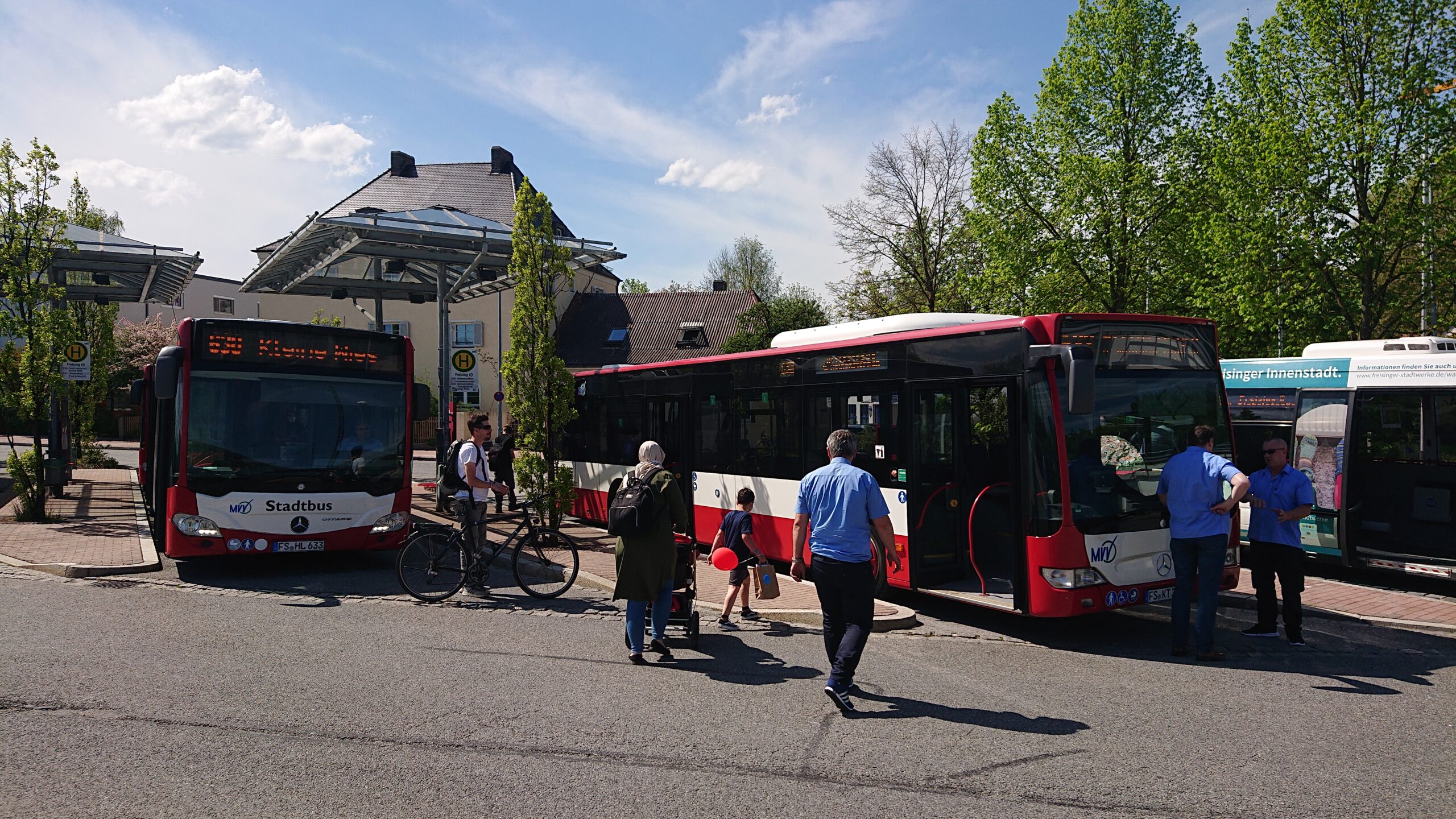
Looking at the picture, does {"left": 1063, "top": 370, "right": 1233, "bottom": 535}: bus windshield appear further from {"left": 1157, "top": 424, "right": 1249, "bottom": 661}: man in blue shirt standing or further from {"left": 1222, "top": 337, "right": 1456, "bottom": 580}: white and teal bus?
{"left": 1222, "top": 337, "right": 1456, "bottom": 580}: white and teal bus

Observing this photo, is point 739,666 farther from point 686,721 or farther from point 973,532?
point 973,532

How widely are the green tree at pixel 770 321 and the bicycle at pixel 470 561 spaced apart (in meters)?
35.1

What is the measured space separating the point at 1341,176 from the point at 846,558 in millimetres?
17526

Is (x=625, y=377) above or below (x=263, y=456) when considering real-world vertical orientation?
above

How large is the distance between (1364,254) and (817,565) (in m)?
17.3

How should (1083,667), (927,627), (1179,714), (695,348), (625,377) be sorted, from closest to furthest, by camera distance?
(1179,714)
(1083,667)
(927,627)
(625,377)
(695,348)

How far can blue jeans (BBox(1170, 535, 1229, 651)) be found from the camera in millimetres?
7539

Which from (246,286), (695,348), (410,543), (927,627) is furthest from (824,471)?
(695,348)

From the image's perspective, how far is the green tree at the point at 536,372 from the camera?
1422cm

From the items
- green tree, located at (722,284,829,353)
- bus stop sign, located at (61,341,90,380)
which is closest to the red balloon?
bus stop sign, located at (61,341,90,380)

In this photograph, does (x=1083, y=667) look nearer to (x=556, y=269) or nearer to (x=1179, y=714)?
(x=1179, y=714)

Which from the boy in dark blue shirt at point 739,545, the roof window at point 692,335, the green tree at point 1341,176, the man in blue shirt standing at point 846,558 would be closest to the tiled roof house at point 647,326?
the roof window at point 692,335

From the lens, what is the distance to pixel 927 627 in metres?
8.91

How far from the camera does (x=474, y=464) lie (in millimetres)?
9938
